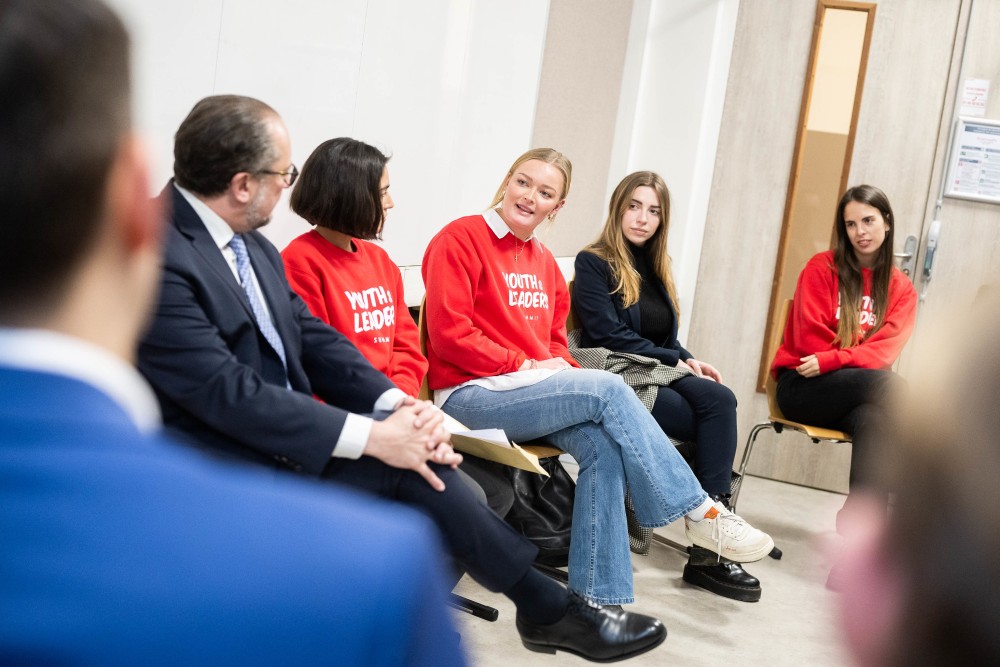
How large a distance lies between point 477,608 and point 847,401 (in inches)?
68.9

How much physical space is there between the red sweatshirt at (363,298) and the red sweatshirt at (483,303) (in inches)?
6.5

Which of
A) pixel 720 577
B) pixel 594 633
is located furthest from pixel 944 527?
pixel 720 577

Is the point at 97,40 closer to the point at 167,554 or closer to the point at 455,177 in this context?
the point at 167,554

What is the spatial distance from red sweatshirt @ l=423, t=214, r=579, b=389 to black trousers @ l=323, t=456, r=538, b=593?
0.81m

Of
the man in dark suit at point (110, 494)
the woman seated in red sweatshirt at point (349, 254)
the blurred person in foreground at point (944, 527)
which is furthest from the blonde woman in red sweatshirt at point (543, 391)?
the man in dark suit at point (110, 494)

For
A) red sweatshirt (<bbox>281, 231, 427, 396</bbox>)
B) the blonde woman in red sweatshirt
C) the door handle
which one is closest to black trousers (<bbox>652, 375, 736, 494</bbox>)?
the blonde woman in red sweatshirt

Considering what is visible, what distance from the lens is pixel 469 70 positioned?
11.8 ft

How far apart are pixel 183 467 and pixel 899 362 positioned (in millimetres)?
4881

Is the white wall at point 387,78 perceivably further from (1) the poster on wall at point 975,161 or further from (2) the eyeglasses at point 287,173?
(1) the poster on wall at point 975,161

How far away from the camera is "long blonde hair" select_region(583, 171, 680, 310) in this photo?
3.62 m

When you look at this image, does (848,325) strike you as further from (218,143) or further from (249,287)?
(218,143)

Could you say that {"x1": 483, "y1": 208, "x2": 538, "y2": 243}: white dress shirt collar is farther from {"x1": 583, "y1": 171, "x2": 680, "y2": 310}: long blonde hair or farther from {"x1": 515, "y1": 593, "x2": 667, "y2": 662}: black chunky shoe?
{"x1": 515, "y1": 593, "x2": 667, "y2": 662}: black chunky shoe

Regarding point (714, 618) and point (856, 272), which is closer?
point (714, 618)

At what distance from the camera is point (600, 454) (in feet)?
9.11
